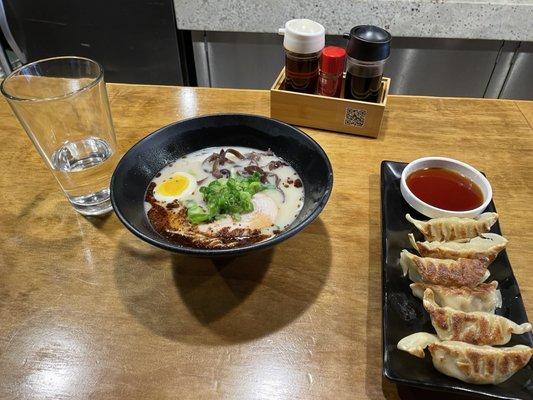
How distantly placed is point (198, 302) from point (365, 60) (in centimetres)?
96

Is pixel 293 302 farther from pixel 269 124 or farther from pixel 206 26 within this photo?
pixel 206 26

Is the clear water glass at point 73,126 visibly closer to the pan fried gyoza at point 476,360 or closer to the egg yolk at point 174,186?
the egg yolk at point 174,186

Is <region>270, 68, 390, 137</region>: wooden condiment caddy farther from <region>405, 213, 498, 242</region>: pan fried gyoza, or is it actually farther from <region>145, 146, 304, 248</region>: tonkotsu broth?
<region>405, 213, 498, 242</region>: pan fried gyoza

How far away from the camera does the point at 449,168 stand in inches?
49.8

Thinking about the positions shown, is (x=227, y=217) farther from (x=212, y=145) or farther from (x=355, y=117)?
(x=355, y=117)

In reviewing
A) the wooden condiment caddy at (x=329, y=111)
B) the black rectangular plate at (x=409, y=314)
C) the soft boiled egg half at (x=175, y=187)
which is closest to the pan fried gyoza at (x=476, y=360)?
the black rectangular plate at (x=409, y=314)

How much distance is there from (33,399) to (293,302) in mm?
575

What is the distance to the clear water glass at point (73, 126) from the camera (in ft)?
3.59

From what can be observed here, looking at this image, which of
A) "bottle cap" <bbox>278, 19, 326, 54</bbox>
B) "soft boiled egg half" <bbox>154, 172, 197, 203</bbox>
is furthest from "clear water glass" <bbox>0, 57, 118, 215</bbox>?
"bottle cap" <bbox>278, 19, 326, 54</bbox>

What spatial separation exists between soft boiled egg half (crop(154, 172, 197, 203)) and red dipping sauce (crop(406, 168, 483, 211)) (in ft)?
2.12

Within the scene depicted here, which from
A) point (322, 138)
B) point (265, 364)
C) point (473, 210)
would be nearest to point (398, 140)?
point (322, 138)

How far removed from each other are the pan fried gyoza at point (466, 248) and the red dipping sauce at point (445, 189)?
6.2 inches

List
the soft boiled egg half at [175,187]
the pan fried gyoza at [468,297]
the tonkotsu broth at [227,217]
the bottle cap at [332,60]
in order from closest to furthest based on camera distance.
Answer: the pan fried gyoza at [468,297]
the tonkotsu broth at [227,217]
the soft boiled egg half at [175,187]
the bottle cap at [332,60]

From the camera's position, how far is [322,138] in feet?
4.95
